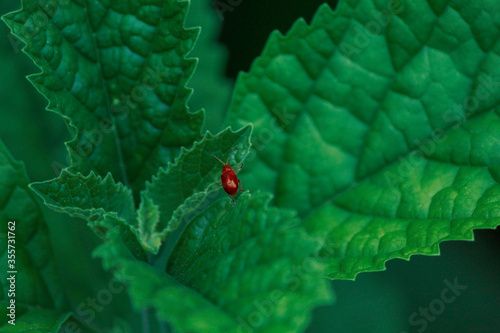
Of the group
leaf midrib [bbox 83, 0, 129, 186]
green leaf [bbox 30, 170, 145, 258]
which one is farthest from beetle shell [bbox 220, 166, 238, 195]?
leaf midrib [bbox 83, 0, 129, 186]

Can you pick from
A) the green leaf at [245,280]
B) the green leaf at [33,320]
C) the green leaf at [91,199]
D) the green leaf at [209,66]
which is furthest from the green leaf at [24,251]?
the green leaf at [209,66]

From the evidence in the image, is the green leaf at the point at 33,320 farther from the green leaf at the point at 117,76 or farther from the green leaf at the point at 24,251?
the green leaf at the point at 117,76

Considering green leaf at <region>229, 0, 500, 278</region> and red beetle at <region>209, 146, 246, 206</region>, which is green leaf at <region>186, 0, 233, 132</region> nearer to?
green leaf at <region>229, 0, 500, 278</region>

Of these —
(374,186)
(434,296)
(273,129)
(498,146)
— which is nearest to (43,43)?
(273,129)

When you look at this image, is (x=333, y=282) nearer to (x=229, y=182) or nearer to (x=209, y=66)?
(x=229, y=182)

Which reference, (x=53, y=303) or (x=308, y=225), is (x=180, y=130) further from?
(x=53, y=303)
